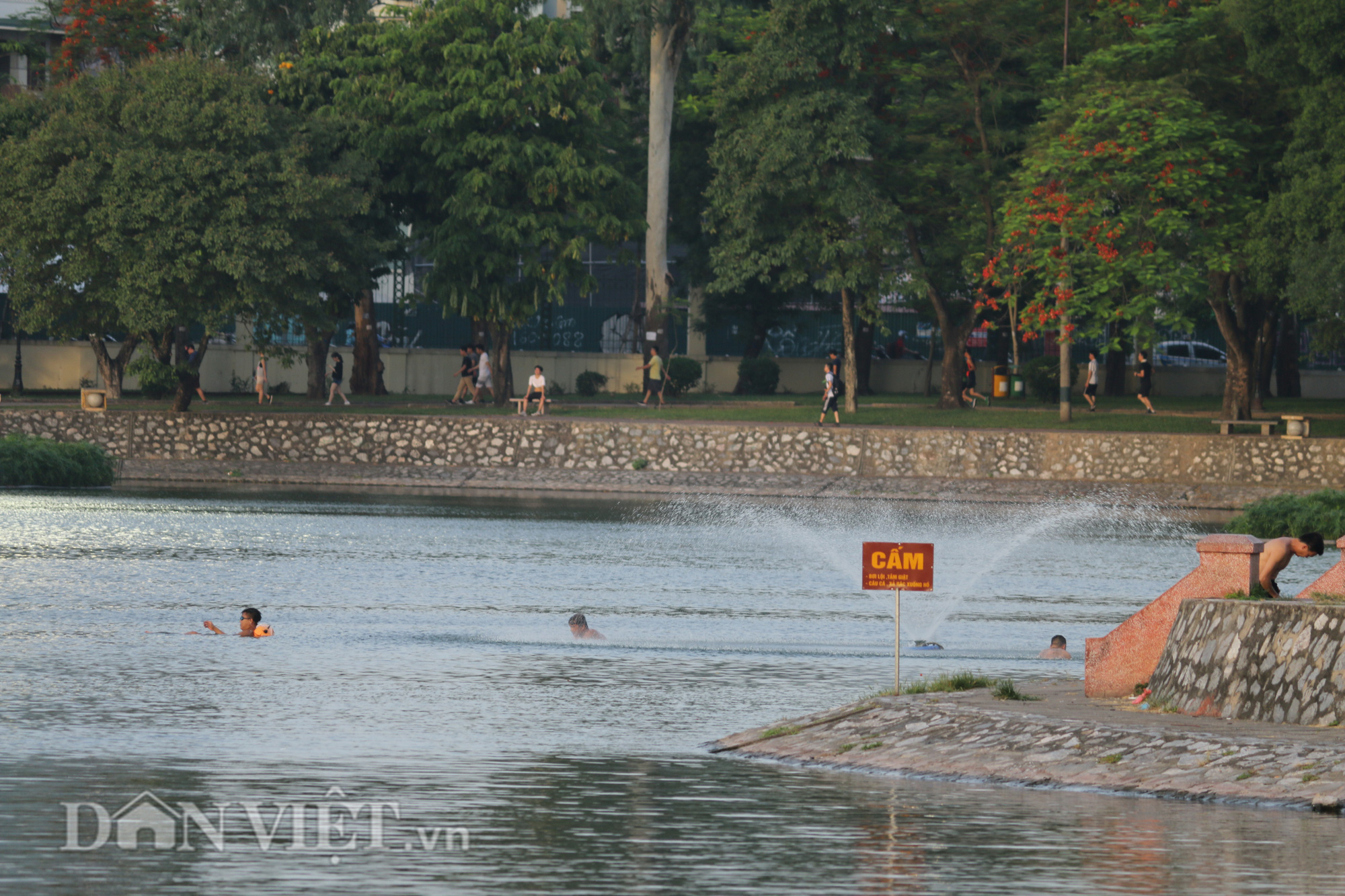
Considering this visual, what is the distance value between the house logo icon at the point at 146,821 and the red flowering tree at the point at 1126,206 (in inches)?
1600

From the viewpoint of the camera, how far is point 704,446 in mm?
52656

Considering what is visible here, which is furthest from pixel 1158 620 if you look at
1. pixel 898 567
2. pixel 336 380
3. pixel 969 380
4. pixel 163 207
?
pixel 969 380

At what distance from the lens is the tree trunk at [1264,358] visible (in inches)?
2418

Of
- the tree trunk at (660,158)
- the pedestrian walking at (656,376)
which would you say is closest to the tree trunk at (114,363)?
the pedestrian walking at (656,376)

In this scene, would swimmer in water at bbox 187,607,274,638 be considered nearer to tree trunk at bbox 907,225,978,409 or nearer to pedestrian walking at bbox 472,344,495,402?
pedestrian walking at bbox 472,344,495,402

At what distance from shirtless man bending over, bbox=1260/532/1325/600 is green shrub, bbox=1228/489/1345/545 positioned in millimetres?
22562

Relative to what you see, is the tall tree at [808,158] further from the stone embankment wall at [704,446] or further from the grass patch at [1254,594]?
the grass patch at [1254,594]

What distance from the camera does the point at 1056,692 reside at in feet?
56.7

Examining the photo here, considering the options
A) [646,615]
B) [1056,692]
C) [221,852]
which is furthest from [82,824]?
[646,615]

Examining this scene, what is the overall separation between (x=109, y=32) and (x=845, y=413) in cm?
2632

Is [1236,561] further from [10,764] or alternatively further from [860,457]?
[860,457]

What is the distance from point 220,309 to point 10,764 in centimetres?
3858

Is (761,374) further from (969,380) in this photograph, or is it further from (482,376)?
(482,376)

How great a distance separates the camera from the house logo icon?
38.4ft
